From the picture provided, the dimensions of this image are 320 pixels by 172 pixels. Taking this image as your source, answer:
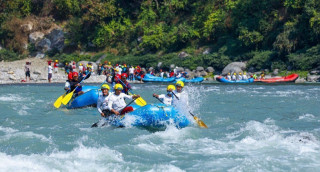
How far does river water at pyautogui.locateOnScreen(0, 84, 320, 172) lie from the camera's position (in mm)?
7137

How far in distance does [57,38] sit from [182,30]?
42.0ft

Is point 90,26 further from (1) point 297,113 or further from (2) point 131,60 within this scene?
(1) point 297,113

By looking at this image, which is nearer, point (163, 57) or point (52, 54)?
point (163, 57)

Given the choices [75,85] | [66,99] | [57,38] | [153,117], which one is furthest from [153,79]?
[153,117]

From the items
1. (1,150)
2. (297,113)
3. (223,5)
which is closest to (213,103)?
(297,113)

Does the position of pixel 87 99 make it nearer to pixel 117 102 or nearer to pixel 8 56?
pixel 117 102

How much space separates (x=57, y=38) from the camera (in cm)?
3947

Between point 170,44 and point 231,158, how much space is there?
27098 mm

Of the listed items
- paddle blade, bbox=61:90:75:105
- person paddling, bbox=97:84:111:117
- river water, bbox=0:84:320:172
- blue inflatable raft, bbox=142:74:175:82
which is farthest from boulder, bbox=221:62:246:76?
person paddling, bbox=97:84:111:117

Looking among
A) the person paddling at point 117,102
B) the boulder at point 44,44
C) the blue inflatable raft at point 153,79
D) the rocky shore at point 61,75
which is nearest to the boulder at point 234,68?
the rocky shore at point 61,75

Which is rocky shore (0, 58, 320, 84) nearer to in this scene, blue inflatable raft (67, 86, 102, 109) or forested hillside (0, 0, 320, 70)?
forested hillside (0, 0, 320, 70)

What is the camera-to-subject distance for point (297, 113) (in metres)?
12.6

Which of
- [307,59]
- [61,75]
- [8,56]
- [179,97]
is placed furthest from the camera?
[8,56]

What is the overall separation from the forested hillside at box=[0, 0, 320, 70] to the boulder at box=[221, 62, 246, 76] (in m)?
0.77
